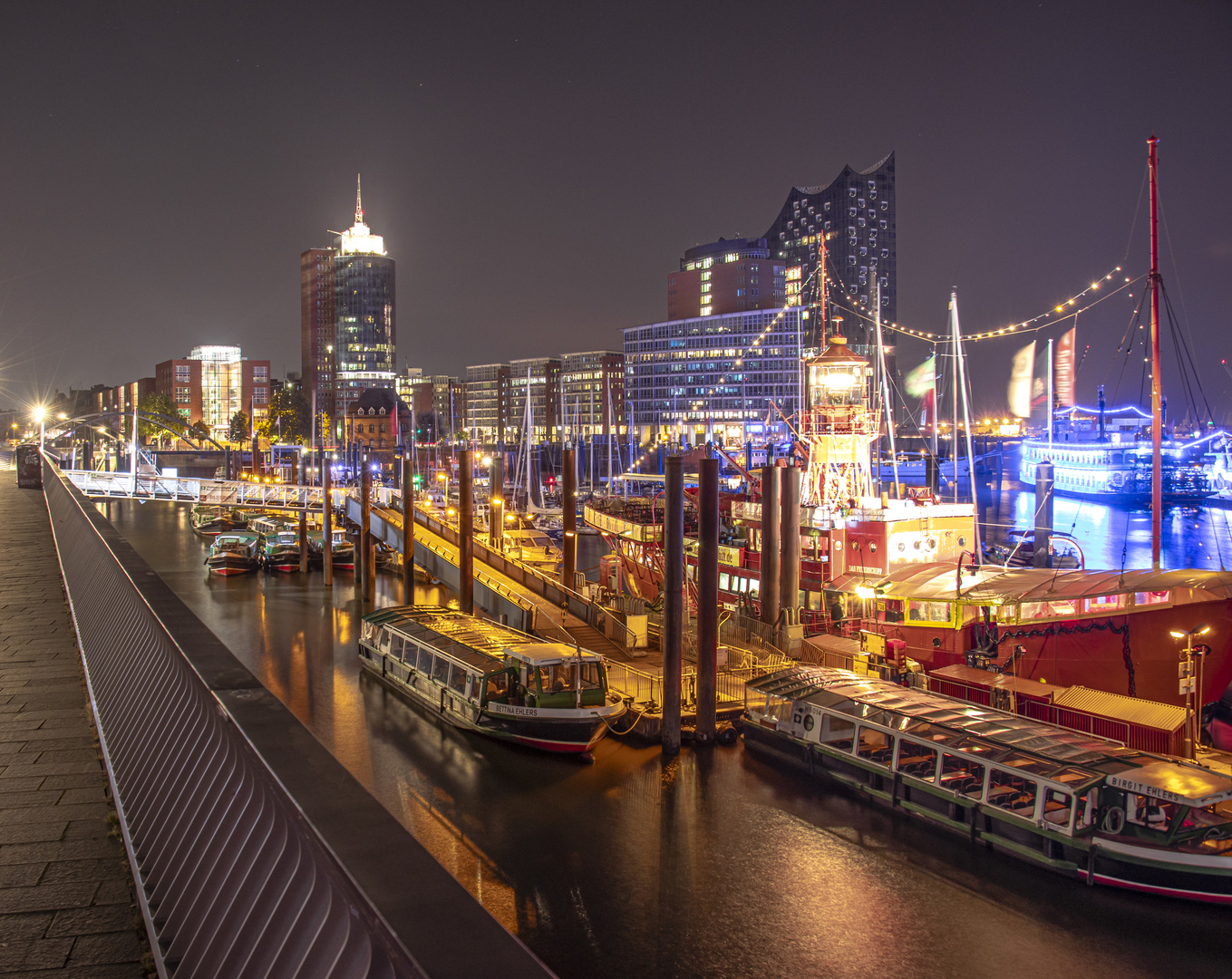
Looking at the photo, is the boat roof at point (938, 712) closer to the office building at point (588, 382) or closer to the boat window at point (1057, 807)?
the boat window at point (1057, 807)

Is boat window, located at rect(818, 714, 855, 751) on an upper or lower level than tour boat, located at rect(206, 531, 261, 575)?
lower

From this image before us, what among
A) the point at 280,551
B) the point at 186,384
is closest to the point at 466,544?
the point at 280,551

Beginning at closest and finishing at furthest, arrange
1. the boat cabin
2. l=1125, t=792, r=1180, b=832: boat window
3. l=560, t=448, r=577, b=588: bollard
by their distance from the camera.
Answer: l=1125, t=792, r=1180, b=832: boat window
the boat cabin
l=560, t=448, r=577, b=588: bollard

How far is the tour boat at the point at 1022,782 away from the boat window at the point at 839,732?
1.1 inches

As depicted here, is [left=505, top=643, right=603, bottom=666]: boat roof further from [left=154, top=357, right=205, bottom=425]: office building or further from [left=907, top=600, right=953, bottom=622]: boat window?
[left=154, top=357, right=205, bottom=425]: office building

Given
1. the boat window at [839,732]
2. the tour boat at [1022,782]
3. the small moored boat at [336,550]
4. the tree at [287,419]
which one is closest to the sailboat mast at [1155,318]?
the tour boat at [1022,782]

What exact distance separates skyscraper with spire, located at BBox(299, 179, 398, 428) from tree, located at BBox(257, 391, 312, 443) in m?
16.8

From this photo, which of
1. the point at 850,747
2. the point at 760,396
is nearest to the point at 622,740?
the point at 850,747

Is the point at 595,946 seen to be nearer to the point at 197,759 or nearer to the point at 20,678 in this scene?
the point at 20,678

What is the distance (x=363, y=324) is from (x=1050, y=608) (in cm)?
17556

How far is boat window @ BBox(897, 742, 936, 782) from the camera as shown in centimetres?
1736

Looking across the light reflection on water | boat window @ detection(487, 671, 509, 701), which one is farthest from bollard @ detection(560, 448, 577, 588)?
boat window @ detection(487, 671, 509, 701)

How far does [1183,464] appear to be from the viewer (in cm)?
9969

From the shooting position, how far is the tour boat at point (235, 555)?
4972 cm
